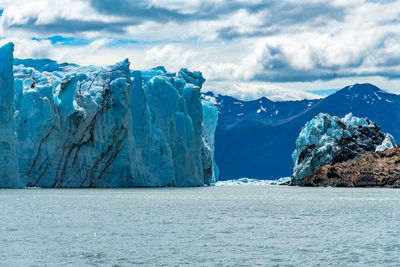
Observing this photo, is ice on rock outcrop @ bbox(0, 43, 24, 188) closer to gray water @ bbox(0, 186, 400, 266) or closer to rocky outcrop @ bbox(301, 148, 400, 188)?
gray water @ bbox(0, 186, 400, 266)

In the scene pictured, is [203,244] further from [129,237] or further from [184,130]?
[184,130]

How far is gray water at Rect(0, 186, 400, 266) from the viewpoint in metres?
23.0

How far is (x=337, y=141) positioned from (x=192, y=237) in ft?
284

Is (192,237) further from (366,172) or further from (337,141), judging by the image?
(337,141)

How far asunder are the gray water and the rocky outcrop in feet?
180

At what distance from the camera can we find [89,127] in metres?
71.8

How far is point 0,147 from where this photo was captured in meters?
59.6

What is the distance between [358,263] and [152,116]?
6306cm

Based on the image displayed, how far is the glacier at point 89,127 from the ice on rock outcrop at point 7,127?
0.30 feet

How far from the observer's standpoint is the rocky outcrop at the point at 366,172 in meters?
97.9

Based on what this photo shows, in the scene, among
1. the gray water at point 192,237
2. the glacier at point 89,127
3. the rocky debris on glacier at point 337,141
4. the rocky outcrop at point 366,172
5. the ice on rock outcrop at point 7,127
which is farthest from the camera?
Answer: the rocky debris on glacier at point 337,141

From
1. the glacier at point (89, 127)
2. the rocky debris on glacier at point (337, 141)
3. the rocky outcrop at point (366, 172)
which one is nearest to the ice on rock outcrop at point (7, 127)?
the glacier at point (89, 127)

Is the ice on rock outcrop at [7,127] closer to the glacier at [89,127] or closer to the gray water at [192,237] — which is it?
the glacier at [89,127]

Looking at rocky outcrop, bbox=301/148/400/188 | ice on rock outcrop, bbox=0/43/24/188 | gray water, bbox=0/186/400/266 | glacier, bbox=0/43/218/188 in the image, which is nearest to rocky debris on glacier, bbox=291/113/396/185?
rocky outcrop, bbox=301/148/400/188
